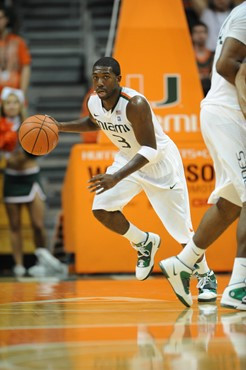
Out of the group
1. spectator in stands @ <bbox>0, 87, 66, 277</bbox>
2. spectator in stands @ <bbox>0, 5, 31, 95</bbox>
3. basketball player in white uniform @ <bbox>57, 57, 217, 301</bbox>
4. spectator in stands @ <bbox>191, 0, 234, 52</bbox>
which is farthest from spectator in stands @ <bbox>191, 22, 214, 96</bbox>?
basketball player in white uniform @ <bbox>57, 57, 217, 301</bbox>

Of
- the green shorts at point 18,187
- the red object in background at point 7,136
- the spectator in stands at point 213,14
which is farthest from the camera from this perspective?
the spectator in stands at point 213,14

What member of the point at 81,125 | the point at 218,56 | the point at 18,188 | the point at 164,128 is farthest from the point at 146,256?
the point at 18,188

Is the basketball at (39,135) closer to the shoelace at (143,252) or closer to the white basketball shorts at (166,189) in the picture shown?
the white basketball shorts at (166,189)

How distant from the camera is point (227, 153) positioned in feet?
16.5

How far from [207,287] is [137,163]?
100 centimetres

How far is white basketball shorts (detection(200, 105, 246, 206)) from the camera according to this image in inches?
196

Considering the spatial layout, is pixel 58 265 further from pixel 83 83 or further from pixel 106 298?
pixel 83 83

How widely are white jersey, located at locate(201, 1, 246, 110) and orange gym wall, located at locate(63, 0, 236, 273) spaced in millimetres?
3278

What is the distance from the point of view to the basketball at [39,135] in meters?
5.79

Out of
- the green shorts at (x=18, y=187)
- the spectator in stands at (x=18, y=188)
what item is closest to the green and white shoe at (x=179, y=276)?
the spectator in stands at (x=18, y=188)

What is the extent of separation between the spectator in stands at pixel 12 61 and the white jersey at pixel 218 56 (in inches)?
219

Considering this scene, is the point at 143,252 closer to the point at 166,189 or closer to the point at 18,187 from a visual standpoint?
the point at 166,189

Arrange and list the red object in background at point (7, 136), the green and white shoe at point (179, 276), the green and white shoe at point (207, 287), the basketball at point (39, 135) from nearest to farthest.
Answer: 1. the green and white shoe at point (179, 276)
2. the green and white shoe at point (207, 287)
3. the basketball at point (39, 135)
4. the red object in background at point (7, 136)

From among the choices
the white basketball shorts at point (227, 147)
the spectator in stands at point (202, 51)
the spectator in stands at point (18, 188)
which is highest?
the white basketball shorts at point (227, 147)
